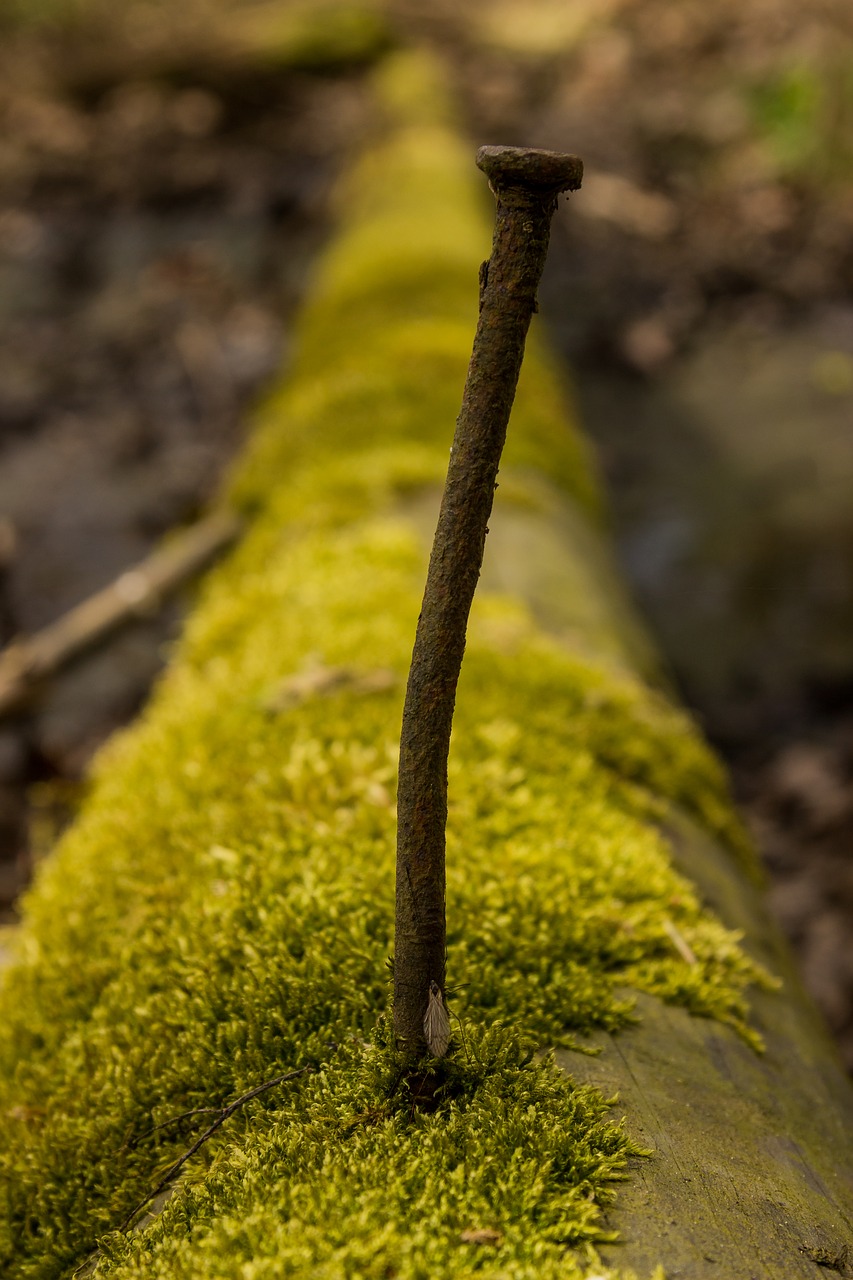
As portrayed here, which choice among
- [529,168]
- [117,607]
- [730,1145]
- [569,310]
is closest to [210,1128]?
[730,1145]

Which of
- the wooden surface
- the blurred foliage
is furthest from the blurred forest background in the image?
the wooden surface

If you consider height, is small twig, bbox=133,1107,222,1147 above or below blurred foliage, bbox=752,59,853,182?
below

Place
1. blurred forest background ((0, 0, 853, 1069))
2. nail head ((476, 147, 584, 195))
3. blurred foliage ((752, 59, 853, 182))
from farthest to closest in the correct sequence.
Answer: blurred foliage ((752, 59, 853, 182))
blurred forest background ((0, 0, 853, 1069))
nail head ((476, 147, 584, 195))

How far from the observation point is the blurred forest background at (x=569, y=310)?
4.91 meters

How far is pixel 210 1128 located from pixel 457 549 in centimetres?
93

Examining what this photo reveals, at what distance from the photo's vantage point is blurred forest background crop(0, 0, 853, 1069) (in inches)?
193

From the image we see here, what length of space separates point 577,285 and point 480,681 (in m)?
7.98

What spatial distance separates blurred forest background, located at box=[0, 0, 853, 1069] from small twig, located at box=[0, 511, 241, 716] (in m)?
0.20

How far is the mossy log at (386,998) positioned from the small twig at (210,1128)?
0.02m

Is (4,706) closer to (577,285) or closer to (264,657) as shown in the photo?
(264,657)

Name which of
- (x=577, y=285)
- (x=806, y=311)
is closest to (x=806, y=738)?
(x=806, y=311)

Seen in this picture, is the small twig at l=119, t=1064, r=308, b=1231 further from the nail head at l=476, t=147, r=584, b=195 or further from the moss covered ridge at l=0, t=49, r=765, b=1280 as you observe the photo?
the nail head at l=476, t=147, r=584, b=195

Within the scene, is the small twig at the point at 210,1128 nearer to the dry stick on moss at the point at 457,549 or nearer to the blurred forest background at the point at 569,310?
the dry stick on moss at the point at 457,549

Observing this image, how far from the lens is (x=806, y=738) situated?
4676 millimetres
